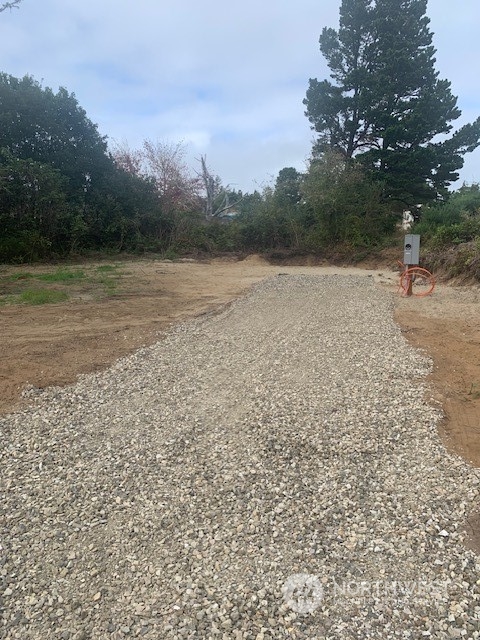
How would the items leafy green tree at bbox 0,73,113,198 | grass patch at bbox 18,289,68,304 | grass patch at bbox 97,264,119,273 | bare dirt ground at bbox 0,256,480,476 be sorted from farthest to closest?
1. leafy green tree at bbox 0,73,113,198
2. grass patch at bbox 97,264,119,273
3. grass patch at bbox 18,289,68,304
4. bare dirt ground at bbox 0,256,480,476

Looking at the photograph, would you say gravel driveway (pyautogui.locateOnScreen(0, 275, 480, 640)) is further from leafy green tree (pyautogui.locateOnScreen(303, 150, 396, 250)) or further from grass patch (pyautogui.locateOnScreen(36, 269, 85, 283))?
leafy green tree (pyautogui.locateOnScreen(303, 150, 396, 250))

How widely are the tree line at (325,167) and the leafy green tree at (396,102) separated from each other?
53 millimetres

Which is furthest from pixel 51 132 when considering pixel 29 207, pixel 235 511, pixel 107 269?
pixel 235 511

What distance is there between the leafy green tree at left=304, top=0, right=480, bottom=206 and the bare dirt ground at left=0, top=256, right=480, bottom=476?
35.9 ft

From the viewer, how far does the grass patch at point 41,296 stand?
9914 mm

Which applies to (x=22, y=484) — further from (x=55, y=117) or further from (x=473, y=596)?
(x=55, y=117)

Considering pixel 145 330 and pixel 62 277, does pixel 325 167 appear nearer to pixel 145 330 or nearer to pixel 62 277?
pixel 62 277

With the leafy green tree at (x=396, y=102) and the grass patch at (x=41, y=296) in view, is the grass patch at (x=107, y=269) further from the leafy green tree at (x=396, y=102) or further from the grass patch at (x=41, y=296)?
the leafy green tree at (x=396, y=102)

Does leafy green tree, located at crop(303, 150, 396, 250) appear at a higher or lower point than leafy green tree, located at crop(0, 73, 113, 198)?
lower

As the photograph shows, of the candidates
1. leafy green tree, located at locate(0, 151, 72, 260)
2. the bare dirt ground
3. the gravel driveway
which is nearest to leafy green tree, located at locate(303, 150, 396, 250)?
the bare dirt ground

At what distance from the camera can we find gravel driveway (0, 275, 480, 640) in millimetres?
2227

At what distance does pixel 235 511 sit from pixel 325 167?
2223 centimetres

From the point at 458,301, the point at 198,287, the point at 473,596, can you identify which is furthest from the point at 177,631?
the point at 198,287

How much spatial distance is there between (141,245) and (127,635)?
20.8 metres
